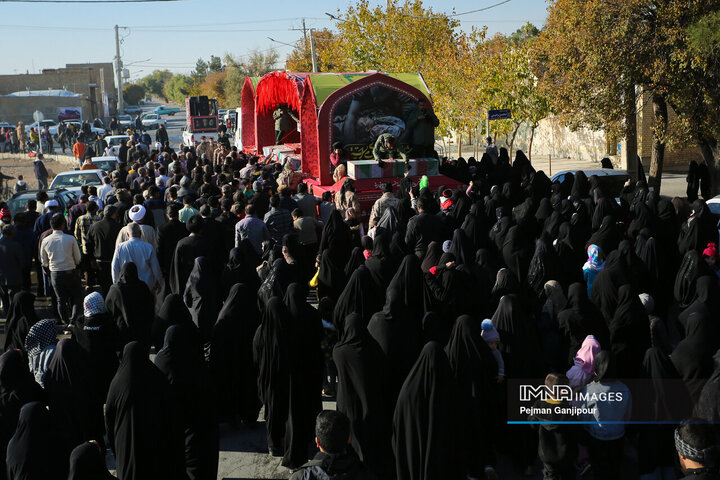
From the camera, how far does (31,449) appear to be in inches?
150

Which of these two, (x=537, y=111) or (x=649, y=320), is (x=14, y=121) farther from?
(x=649, y=320)

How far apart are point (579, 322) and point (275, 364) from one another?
2476 mm

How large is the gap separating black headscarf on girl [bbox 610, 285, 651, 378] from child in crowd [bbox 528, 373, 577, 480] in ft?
4.22

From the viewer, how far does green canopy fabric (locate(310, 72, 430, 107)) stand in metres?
15.5

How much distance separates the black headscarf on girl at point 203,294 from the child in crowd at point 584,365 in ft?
11.5

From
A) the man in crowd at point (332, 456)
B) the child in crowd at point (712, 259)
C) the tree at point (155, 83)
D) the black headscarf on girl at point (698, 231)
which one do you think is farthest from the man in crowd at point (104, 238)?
the tree at point (155, 83)

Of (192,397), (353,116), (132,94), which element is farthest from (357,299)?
(132,94)

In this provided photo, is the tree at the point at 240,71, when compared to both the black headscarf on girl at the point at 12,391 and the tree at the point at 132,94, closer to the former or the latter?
the tree at the point at 132,94

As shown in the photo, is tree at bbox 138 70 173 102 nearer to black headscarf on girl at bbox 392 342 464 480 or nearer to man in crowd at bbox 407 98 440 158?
man in crowd at bbox 407 98 440 158

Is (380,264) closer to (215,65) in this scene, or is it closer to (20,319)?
(20,319)

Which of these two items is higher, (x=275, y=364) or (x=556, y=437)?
(x=275, y=364)

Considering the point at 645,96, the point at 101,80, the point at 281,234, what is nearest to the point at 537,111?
the point at 645,96

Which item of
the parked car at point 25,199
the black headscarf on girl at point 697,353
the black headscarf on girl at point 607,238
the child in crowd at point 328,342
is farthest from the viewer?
the parked car at point 25,199

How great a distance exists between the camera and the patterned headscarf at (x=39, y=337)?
5.26 metres
